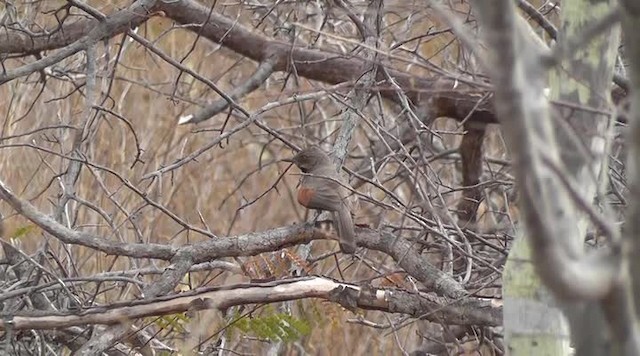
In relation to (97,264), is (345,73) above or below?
above

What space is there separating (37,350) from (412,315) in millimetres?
1496

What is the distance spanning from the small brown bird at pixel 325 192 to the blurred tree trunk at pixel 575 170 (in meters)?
1.54

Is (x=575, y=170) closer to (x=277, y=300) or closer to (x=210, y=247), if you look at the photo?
(x=277, y=300)

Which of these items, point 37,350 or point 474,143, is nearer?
point 37,350

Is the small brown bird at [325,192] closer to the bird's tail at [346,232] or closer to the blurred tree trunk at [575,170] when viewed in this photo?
the bird's tail at [346,232]

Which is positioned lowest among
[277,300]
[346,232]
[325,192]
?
[277,300]

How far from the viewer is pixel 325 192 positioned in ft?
14.9

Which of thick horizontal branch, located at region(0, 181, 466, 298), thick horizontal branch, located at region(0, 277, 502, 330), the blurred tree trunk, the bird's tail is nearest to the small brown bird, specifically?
the bird's tail

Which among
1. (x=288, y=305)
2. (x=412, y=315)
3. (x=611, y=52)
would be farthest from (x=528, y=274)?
(x=288, y=305)

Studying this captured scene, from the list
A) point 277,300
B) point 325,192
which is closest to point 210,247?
point 277,300

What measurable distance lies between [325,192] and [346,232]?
0.51 meters

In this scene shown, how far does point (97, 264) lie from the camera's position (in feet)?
18.3

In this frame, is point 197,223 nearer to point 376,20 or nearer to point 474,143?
point 474,143

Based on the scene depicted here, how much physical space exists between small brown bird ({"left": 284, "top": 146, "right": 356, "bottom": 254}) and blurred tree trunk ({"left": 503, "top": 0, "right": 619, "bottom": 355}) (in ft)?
5.06
